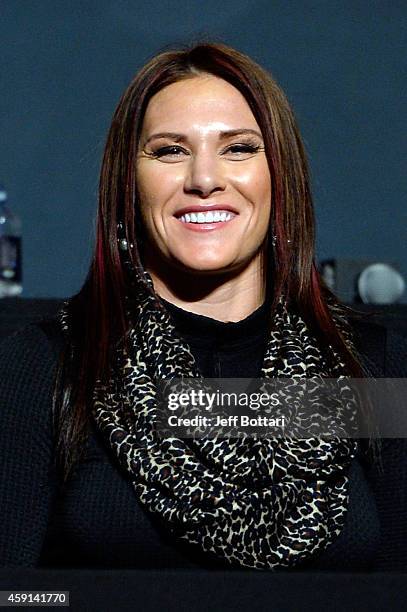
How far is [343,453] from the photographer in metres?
1.16

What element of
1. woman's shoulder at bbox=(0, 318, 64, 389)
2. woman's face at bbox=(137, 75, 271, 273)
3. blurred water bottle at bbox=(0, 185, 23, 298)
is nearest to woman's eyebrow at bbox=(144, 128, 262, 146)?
woman's face at bbox=(137, 75, 271, 273)

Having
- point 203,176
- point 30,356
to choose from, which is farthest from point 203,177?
point 30,356

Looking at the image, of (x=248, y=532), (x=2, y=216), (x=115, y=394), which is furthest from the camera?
(x=2, y=216)

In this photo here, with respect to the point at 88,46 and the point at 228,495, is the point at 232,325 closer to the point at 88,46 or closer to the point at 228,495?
the point at 228,495

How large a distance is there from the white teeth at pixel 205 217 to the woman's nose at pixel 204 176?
24mm

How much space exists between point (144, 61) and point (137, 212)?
1.56 metres

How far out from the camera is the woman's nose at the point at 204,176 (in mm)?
1146

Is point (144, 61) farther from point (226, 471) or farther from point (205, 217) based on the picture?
point (226, 471)

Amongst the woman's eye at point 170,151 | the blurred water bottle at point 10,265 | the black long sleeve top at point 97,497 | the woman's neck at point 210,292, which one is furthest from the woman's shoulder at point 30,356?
the blurred water bottle at point 10,265

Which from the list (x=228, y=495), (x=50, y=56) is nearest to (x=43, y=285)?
(x=50, y=56)

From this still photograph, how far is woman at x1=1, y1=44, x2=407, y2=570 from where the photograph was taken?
3.65 feet

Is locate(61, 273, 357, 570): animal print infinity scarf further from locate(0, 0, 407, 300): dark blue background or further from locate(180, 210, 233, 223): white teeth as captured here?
locate(0, 0, 407, 300): dark blue background

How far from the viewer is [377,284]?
238 centimetres

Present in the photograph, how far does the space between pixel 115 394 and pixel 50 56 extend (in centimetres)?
171
